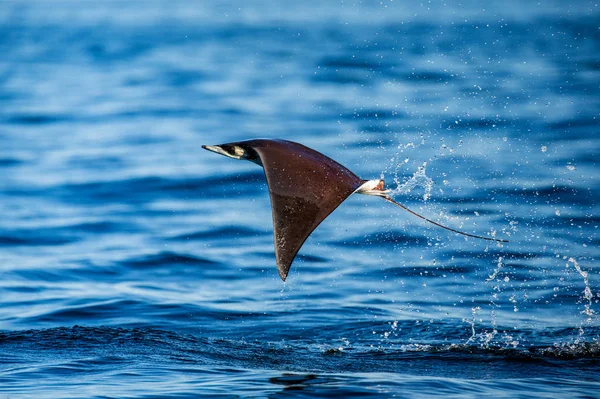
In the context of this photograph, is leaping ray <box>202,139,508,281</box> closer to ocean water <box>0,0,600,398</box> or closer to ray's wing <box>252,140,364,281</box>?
ray's wing <box>252,140,364,281</box>

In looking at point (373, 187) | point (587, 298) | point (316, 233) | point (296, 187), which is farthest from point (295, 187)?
point (316, 233)

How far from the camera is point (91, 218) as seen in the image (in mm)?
13484

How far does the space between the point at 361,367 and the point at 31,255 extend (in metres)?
5.99

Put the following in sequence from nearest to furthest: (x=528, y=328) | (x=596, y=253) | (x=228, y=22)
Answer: (x=528, y=328), (x=596, y=253), (x=228, y=22)

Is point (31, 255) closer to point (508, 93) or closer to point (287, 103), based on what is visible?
point (287, 103)

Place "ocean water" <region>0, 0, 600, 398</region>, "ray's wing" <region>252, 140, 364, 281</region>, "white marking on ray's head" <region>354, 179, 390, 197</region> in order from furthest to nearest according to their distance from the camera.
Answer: "ocean water" <region>0, 0, 600, 398</region> → "white marking on ray's head" <region>354, 179, 390, 197</region> → "ray's wing" <region>252, 140, 364, 281</region>

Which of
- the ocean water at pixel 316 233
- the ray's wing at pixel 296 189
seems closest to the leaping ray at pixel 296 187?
the ray's wing at pixel 296 189

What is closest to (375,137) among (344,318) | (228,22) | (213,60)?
(344,318)

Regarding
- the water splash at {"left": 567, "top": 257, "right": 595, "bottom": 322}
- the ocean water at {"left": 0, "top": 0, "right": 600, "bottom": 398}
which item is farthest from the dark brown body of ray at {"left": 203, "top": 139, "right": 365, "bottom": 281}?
the water splash at {"left": 567, "top": 257, "right": 595, "bottom": 322}

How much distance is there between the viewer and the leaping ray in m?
5.77

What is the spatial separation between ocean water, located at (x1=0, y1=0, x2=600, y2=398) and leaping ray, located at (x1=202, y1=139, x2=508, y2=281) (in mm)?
1022

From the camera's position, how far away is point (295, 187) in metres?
6.01

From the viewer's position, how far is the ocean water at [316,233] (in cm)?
702

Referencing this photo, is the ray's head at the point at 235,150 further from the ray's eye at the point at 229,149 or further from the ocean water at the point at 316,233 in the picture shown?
the ocean water at the point at 316,233
